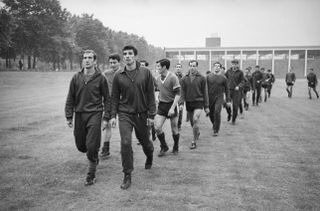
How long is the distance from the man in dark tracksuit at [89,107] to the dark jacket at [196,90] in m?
2.80

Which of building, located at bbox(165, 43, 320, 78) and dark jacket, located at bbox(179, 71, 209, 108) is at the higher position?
building, located at bbox(165, 43, 320, 78)

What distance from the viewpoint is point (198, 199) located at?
4281 millimetres

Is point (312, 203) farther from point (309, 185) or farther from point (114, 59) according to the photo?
point (114, 59)

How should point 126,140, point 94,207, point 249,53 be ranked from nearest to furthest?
→ 1. point 94,207
2. point 126,140
3. point 249,53

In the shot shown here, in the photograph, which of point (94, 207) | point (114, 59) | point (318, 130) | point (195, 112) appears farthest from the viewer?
point (318, 130)

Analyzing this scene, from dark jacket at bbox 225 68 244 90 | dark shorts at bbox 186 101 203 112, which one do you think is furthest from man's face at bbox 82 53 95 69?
dark jacket at bbox 225 68 244 90

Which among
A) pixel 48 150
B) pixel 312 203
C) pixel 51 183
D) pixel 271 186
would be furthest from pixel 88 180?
pixel 312 203

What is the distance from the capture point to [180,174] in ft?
17.6

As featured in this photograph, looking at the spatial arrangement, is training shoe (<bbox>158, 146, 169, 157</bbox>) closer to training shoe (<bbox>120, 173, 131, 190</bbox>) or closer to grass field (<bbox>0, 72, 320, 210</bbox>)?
grass field (<bbox>0, 72, 320, 210</bbox>)

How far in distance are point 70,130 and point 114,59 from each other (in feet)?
12.7

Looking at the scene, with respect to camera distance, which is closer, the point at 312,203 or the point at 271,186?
the point at 312,203

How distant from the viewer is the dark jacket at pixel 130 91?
193 inches

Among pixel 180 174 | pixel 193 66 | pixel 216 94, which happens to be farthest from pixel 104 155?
pixel 216 94

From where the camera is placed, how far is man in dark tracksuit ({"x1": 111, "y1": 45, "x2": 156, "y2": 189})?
480 cm
